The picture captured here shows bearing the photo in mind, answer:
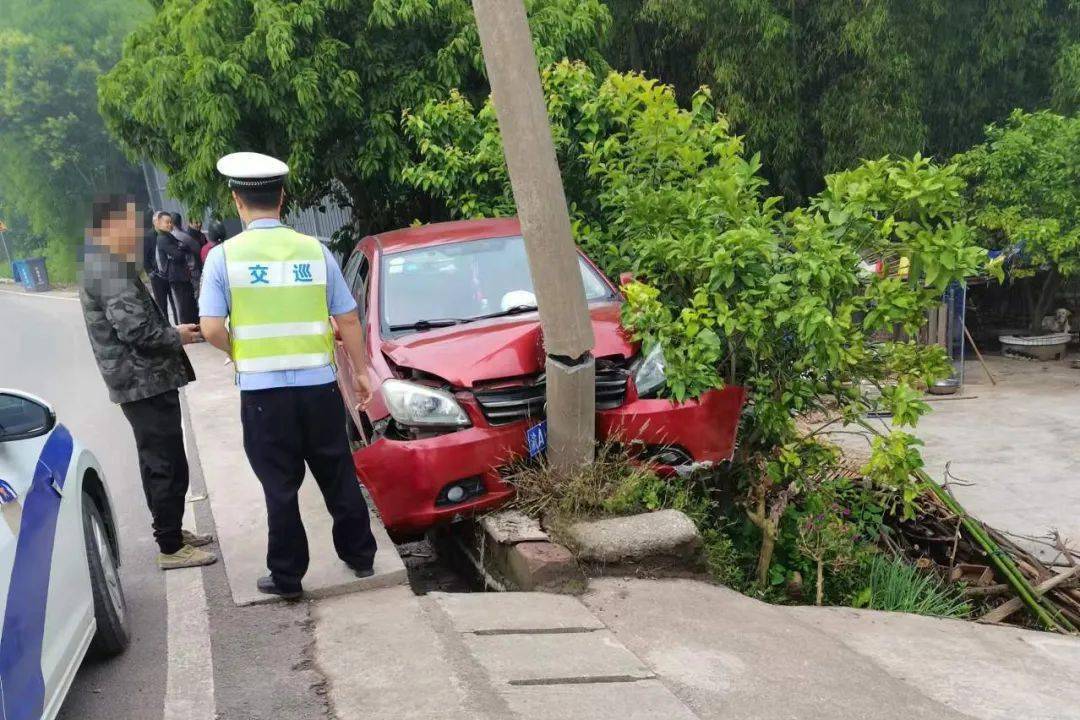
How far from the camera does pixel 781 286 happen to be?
4.88 metres

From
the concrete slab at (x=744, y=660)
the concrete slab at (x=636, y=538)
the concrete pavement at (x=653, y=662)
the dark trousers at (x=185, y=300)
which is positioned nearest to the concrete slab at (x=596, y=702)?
the concrete pavement at (x=653, y=662)

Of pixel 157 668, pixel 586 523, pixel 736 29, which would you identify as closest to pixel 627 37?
pixel 736 29

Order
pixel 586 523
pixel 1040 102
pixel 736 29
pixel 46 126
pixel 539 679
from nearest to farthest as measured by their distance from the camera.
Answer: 1. pixel 539 679
2. pixel 586 523
3. pixel 736 29
4. pixel 1040 102
5. pixel 46 126

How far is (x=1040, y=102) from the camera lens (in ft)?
50.6

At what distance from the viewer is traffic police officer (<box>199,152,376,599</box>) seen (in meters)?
3.82

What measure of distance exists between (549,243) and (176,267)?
8623 mm

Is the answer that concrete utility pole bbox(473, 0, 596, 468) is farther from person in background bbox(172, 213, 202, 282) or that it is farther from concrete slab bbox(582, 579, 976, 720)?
person in background bbox(172, 213, 202, 282)

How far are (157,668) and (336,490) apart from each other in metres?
1.00

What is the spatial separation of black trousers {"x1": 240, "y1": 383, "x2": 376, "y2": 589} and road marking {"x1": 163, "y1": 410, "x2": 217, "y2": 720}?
1.33 feet

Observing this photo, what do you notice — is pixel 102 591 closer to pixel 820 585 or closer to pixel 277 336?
pixel 277 336

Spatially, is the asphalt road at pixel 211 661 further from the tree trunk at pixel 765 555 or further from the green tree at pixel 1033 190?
the green tree at pixel 1033 190

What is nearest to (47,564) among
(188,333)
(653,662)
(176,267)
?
(188,333)

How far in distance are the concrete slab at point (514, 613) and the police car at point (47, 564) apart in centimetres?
137

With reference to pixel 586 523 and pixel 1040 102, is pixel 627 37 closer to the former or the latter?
pixel 1040 102
